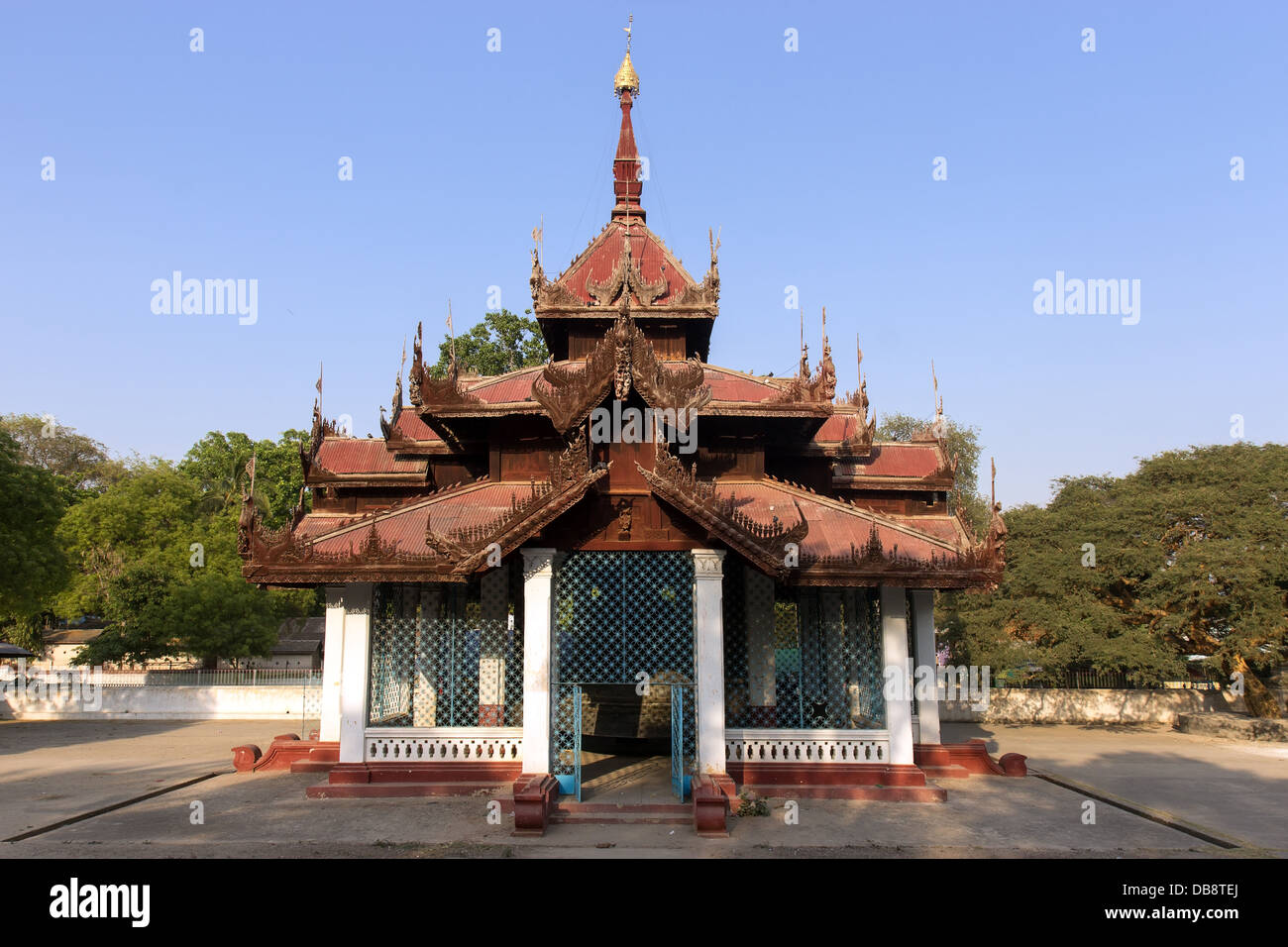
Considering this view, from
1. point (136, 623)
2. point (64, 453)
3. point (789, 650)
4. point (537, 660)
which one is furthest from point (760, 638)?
point (64, 453)

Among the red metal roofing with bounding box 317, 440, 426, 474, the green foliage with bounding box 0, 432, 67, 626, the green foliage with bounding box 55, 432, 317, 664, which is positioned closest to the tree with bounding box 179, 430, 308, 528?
the green foliage with bounding box 55, 432, 317, 664

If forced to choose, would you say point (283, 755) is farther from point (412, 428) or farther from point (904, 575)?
point (904, 575)

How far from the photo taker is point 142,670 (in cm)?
3459

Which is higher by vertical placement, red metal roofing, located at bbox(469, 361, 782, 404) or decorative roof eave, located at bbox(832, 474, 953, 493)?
red metal roofing, located at bbox(469, 361, 782, 404)

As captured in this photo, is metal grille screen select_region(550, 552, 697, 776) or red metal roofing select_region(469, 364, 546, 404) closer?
metal grille screen select_region(550, 552, 697, 776)

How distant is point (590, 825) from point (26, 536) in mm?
22929

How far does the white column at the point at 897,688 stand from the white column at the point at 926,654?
231 centimetres

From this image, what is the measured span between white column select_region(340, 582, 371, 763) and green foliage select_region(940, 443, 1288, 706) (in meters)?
22.1

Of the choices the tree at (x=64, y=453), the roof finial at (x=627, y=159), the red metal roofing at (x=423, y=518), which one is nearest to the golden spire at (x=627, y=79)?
the roof finial at (x=627, y=159)

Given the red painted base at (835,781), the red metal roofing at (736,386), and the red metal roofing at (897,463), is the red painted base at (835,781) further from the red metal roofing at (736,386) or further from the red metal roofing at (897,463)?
the red metal roofing at (897,463)

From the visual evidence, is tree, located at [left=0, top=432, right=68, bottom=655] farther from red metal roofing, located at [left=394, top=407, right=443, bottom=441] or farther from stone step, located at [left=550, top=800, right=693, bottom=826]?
stone step, located at [left=550, top=800, right=693, bottom=826]

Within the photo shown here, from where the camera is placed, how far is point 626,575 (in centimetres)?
1446

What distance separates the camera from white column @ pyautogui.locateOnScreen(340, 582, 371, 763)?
47.0 feet
